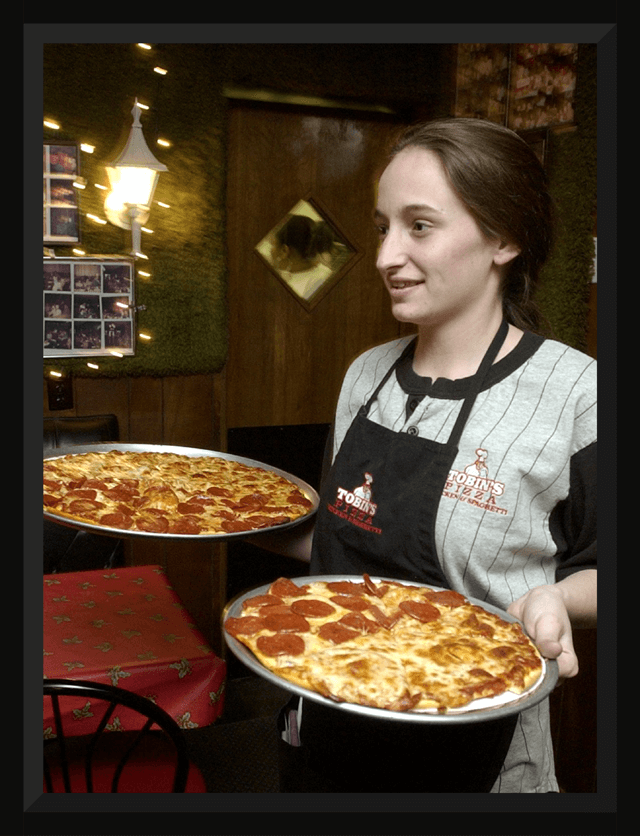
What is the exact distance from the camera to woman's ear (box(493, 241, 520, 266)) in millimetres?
1425

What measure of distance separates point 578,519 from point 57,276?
Result: 265 cm

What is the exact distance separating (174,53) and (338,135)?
86cm

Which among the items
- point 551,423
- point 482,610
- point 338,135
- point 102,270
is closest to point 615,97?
point 551,423

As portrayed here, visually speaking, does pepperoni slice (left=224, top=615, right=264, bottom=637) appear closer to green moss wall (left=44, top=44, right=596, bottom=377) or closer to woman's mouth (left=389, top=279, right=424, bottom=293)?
woman's mouth (left=389, top=279, right=424, bottom=293)

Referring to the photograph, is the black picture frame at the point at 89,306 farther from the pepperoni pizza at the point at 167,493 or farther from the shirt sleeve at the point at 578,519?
the shirt sleeve at the point at 578,519

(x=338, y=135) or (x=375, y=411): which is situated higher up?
(x=338, y=135)

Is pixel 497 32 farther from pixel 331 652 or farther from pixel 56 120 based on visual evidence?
pixel 56 120

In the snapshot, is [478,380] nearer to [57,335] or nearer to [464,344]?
[464,344]

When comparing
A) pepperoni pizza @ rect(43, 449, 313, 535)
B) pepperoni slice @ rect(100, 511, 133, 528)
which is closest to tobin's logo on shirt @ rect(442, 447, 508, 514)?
pepperoni pizza @ rect(43, 449, 313, 535)

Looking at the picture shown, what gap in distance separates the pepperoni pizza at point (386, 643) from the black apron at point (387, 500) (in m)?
0.09

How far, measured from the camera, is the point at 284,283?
3.75m

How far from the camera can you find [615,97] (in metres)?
0.80

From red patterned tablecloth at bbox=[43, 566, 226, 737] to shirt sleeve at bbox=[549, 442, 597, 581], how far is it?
0.97 m

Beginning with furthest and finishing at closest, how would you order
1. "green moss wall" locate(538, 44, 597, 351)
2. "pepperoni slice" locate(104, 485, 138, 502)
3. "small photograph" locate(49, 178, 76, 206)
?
1. "small photograph" locate(49, 178, 76, 206)
2. "green moss wall" locate(538, 44, 597, 351)
3. "pepperoni slice" locate(104, 485, 138, 502)
